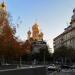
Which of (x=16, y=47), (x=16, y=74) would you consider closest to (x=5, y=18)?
(x=16, y=47)

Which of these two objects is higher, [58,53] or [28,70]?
[58,53]

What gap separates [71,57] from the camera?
13475 cm

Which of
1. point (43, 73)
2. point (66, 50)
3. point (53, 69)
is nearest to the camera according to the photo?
point (43, 73)

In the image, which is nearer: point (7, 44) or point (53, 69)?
point (7, 44)

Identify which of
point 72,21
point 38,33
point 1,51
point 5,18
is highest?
point 72,21

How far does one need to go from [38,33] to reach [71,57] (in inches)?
828

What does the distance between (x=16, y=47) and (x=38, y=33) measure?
6458cm

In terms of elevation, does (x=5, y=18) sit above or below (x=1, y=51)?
above

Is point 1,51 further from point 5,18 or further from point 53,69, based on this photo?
point 53,69

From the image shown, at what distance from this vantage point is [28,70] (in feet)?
62.7

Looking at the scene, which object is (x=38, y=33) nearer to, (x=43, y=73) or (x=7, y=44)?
(x=7, y=44)

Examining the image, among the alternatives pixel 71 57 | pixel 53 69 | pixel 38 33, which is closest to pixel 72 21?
pixel 71 57

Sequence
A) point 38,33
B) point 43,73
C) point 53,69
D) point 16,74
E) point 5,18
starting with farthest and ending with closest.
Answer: point 38,33
point 53,69
point 5,18
point 43,73
point 16,74

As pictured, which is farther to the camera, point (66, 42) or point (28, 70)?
point (66, 42)
